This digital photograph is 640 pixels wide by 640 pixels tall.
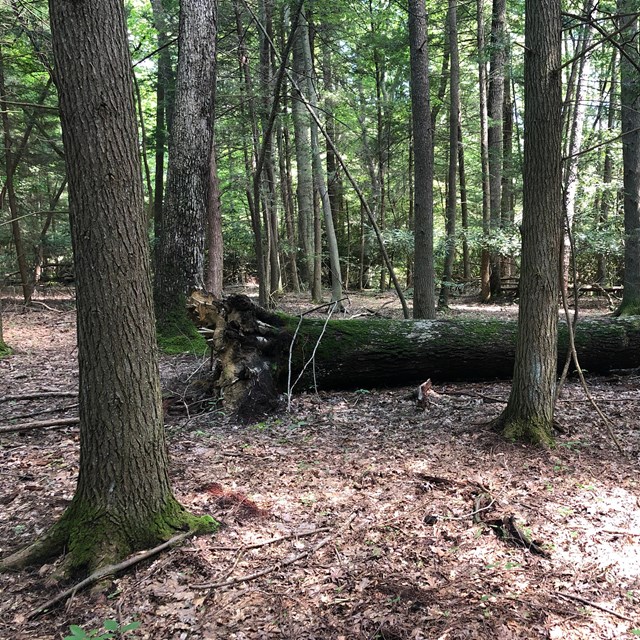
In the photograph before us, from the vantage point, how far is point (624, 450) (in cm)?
440

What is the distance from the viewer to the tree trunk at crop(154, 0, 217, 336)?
7961mm

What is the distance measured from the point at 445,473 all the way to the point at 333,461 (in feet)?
3.32

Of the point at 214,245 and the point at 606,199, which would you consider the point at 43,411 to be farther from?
the point at 606,199

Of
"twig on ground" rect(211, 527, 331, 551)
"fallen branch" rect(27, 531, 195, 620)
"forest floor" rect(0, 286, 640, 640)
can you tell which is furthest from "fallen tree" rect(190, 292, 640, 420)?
"fallen branch" rect(27, 531, 195, 620)

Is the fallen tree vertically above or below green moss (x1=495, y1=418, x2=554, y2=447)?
above

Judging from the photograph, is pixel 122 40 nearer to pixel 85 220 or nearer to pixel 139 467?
pixel 85 220

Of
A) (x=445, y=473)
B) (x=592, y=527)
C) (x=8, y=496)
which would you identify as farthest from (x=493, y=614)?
(x=8, y=496)

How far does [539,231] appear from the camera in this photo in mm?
4336

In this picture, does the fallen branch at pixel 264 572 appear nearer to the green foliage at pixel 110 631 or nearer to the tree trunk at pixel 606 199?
the green foliage at pixel 110 631

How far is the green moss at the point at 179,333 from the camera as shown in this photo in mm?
8156

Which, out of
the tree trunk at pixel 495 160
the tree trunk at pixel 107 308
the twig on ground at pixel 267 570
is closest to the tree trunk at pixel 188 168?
the tree trunk at pixel 107 308

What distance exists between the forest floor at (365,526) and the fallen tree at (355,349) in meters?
0.57

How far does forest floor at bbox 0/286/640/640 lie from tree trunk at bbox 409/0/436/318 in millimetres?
3222

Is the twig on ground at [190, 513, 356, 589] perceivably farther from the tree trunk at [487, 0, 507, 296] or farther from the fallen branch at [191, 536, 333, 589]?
the tree trunk at [487, 0, 507, 296]
